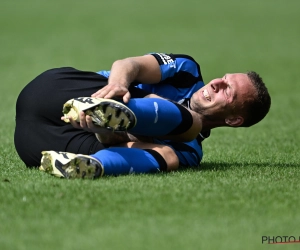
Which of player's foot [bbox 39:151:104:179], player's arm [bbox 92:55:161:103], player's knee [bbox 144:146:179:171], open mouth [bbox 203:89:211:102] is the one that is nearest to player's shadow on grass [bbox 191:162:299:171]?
player's knee [bbox 144:146:179:171]

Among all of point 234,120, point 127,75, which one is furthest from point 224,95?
point 127,75

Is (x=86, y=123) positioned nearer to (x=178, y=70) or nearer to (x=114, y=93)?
(x=114, y=93)

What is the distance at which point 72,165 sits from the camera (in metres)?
5.12

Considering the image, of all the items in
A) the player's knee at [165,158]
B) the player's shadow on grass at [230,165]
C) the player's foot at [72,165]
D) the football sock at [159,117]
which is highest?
the football sock at [159,117]

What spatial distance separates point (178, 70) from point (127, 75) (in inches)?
24.6

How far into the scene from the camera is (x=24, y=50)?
798 inches

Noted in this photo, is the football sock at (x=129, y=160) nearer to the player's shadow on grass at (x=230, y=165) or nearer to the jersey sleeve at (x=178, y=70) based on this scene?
the player's shadow on grass at (x=230, y=165)

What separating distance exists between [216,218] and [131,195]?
665 mm

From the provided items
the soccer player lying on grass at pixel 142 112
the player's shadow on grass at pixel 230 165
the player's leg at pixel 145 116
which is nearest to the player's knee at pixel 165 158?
the soccer player lying on grass at pixel 142 112

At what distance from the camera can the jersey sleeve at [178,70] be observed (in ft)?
19.7

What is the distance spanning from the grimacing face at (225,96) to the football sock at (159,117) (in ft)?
1.16

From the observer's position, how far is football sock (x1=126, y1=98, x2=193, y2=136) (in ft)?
17.4

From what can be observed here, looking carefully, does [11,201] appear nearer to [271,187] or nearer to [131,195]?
[131,195]

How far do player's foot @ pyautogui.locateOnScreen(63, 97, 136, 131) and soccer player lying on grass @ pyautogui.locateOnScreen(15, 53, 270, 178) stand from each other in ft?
0.45
